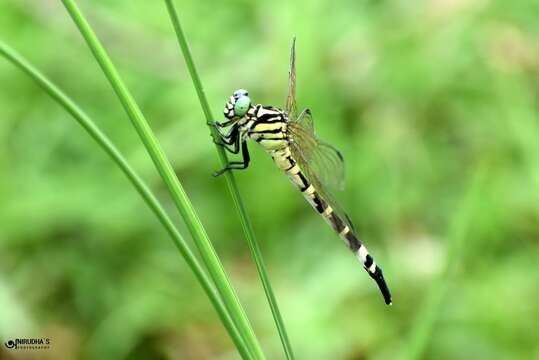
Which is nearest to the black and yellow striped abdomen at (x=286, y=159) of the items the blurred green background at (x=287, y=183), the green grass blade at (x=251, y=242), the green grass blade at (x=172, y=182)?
the blurred green background at (x=287, y=183)

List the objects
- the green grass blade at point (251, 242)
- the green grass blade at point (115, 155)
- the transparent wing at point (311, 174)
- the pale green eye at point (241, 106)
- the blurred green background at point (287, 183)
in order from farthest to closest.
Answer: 1. the blurred green background at point (287, 183)
2. the transparent wing at point (311, 174)
3. the pale green eye at point (241, 106)
4. the green grass blade at point (251, 242)
5. the green grass blade at point (115, 155)

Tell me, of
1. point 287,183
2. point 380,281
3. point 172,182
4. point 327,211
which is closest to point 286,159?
point 327,211

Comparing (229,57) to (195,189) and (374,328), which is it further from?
(374,328)

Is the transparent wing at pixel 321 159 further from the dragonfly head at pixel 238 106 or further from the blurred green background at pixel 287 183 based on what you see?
the blurred green background at pixel 287 183

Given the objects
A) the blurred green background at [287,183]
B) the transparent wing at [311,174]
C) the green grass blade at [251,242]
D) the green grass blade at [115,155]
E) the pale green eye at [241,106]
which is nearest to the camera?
the green grass blade at [115,155]

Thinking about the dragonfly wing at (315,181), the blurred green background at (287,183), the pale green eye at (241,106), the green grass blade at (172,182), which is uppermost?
the blurred green background at (287,183)

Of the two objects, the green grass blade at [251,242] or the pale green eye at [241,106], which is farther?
the pale green eye at [241,106]
